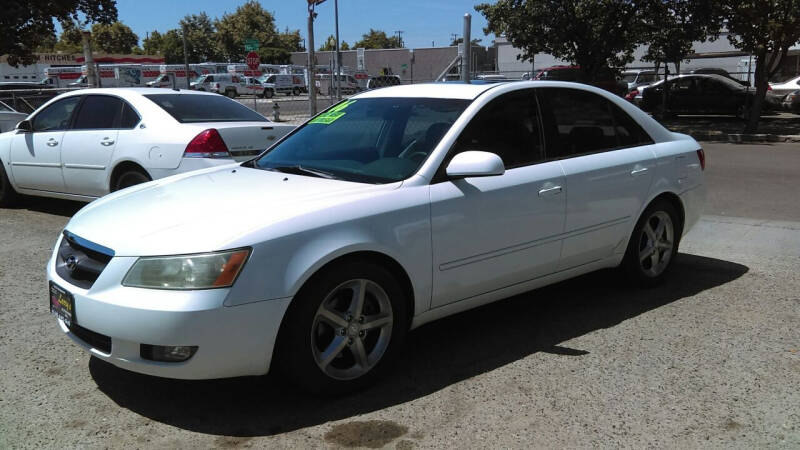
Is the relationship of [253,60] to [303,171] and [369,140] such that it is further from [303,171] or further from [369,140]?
[303,171]

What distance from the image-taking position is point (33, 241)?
6.82 metres

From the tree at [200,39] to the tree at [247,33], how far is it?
1907 millimetres

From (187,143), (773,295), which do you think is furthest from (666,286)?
(187,143)

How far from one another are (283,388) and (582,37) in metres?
19.6

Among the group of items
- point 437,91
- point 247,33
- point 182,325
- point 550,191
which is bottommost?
point 182,325

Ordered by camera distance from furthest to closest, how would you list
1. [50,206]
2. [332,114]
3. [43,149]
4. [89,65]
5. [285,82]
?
[285,82] → [89,65] → [50,206] → [43,149] → [332,114]

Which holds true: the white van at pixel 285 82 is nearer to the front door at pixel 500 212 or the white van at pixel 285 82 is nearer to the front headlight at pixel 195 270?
the front door at pixel 500 212

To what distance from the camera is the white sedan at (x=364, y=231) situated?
118 inches

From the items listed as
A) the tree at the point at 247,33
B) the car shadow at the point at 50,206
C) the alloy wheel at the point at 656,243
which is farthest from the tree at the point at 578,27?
the tree at the point at 247,33

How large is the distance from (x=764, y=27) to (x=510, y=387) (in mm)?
16226

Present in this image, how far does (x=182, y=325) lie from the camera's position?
289 centimetres

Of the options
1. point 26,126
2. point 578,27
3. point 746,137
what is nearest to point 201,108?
point 26,126

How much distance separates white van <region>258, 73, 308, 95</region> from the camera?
50.4m

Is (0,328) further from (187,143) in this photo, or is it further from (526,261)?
(526,261)
